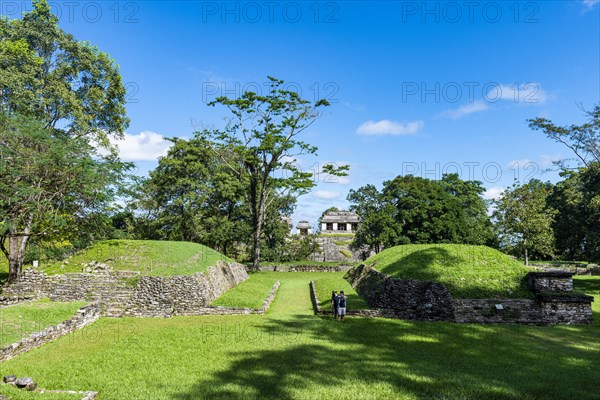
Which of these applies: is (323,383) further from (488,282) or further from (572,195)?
(572,195)

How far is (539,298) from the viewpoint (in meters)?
18.9

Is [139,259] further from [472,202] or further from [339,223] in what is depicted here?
[472,202]

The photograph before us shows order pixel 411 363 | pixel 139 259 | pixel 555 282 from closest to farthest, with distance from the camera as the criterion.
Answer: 1. pixel 411 363
2. pixel 555 282
3. pixel 139 259

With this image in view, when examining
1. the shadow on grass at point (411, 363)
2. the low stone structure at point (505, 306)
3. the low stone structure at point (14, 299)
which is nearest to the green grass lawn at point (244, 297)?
the shadow on grass at point (411, 363)

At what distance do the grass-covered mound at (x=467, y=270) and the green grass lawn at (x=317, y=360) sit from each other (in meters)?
2.64

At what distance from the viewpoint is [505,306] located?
1881 centimetres

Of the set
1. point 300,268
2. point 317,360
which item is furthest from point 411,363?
point 300,268

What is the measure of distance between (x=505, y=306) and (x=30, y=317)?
75.5 feet

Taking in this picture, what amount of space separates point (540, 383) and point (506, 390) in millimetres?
1348

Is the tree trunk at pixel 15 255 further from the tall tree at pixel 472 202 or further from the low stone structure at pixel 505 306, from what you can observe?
the tall tree at pixel 472 202

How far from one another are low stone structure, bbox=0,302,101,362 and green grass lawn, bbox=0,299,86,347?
234 mm

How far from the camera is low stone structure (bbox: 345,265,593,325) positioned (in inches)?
727

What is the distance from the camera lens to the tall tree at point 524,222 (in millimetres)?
42344

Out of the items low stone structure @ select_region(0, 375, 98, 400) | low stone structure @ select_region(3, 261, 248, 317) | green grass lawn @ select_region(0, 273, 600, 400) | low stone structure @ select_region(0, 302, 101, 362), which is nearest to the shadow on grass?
green grass lawn @ select_region(0, 273, 600, 400)
